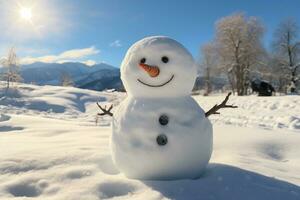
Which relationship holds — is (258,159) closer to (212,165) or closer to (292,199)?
(212,165)

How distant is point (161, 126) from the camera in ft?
12.6

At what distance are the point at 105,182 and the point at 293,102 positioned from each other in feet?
41.2

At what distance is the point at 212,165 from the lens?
4.48 meters

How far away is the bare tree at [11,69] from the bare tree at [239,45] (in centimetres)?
1708

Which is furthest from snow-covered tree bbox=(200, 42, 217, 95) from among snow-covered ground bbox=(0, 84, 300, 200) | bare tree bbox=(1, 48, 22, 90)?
snow-covered ground bbox=(0, 84, 300, 200)

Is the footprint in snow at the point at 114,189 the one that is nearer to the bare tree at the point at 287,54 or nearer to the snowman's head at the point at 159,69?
the snowman's head at the point at 159,69

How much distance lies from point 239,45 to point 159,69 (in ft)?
92.0

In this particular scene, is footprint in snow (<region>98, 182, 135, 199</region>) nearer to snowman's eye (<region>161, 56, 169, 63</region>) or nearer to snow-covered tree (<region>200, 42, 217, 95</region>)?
snowman's eye (<region>161, 56, 169, 63</region>)

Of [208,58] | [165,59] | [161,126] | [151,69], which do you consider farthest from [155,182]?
[208,58]

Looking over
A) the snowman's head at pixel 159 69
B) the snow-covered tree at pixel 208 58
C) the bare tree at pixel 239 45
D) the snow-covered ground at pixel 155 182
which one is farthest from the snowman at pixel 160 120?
the snow-covered tree at pixel 208 58

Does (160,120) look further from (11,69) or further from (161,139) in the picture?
(11,69)

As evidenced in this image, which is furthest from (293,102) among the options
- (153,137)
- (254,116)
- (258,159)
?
(153,137)

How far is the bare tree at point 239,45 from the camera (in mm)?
30469

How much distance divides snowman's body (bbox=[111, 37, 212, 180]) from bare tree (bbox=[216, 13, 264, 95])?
26908 mm
